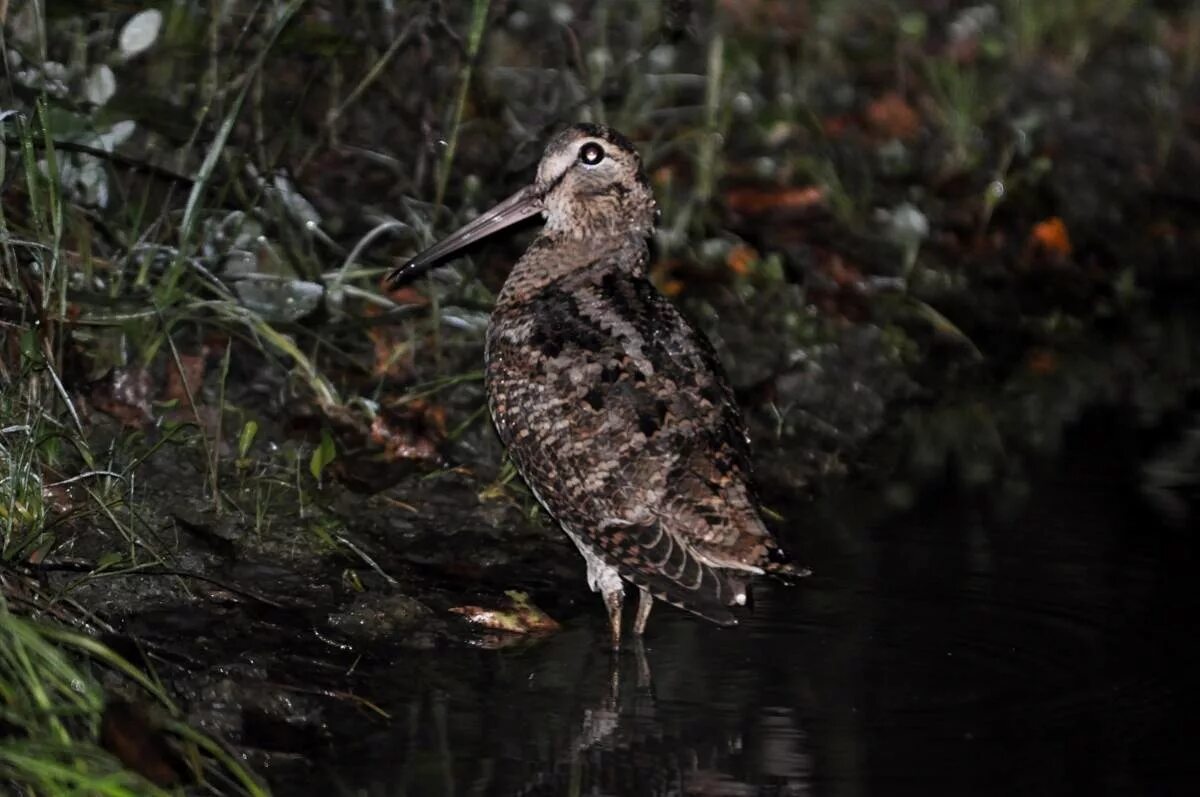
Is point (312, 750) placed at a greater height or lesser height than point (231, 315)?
lesser

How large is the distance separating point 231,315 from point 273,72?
2.01m

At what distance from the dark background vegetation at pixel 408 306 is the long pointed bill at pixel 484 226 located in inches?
8.0

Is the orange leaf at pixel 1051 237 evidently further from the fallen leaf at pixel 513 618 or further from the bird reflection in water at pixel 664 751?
the bird reflection in water at pixel 664 751

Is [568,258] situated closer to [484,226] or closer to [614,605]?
[484,226]

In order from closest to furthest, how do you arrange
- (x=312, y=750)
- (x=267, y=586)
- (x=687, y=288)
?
(x=312, y=750) < (x=267, y=586) < (x=687, y=288)

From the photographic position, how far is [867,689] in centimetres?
471

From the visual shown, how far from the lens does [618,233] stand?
6.06 m

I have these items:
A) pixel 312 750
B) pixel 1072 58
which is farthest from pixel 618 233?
pixel 1072 58

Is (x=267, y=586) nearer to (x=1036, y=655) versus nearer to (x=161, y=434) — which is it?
(x=161, y=434)

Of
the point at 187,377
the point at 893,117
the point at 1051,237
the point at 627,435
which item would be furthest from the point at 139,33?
the point at 893,117

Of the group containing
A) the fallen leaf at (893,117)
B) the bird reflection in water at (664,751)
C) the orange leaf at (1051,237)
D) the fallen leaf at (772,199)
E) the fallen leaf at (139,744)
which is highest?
the fallen leaf at (893,117)

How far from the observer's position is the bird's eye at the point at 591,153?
6.04m

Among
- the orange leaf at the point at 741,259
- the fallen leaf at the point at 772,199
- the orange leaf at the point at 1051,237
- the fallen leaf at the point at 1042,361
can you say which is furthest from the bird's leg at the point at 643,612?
the orange leaf at the point at 1051,237

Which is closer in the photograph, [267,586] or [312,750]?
[312,750]
